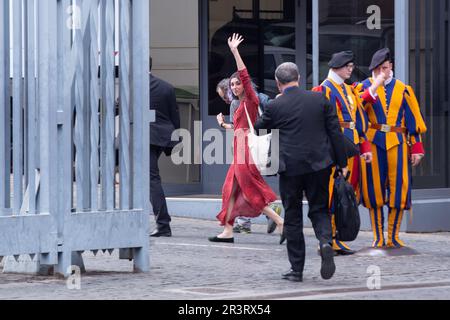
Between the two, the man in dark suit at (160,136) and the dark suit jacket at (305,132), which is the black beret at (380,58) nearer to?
the dark suit jacket at (305,132)

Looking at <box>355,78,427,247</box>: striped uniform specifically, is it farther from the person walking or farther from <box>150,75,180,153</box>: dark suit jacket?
<box>150,75,180,153</box>: dark suit jacket

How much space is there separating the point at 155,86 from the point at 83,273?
144 inches

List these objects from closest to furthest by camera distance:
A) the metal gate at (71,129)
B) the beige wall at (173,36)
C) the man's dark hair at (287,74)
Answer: the metal gate at (71,129)
the man's dark hair at (287,74)
the beige wall at (173,36)

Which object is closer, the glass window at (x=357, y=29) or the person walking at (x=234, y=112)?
the person walking at (x=234, y=112)

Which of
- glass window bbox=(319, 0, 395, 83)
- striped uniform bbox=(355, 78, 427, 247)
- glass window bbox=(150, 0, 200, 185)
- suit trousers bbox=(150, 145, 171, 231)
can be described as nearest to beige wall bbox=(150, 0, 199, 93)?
glass window bbox=(150, 0, 200, 185)

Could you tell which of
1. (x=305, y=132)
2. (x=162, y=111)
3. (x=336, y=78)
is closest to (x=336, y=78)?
(x=336, y=78)

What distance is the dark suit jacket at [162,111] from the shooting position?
43.7 feet

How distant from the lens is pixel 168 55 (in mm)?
16516

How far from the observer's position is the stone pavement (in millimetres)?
8953

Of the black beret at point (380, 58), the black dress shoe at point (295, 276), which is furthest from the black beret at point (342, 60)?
the black dress shoe at point (295, 276)

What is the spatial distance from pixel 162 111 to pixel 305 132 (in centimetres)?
382
